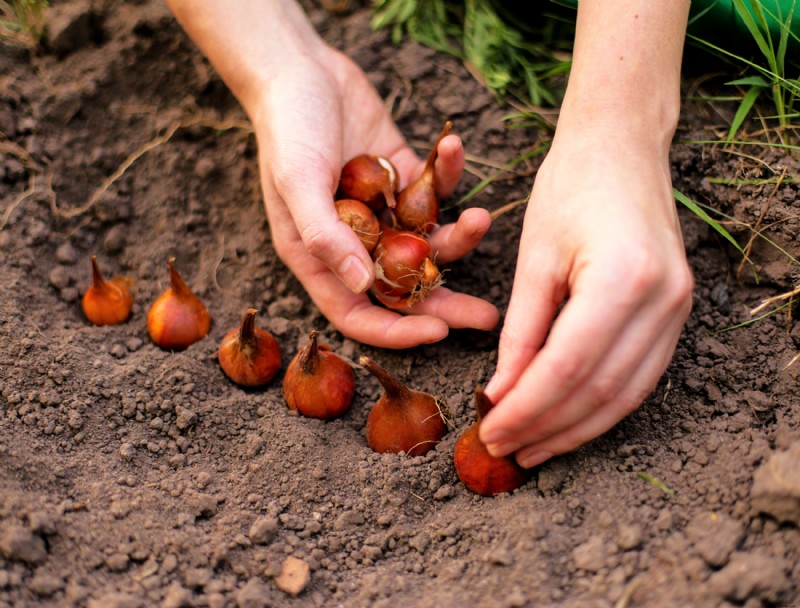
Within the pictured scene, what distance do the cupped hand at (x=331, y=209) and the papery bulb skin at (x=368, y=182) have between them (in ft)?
0.13

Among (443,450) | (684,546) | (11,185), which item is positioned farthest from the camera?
(11,185)

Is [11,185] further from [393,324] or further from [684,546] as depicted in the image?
[684,546]

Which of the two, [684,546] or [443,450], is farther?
[443,450]

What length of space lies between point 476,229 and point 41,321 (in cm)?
114

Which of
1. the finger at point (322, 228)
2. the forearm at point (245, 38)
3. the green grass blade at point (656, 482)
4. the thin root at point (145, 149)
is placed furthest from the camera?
the thin root at point (145, 149)

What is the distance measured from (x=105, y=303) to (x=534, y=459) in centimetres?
122

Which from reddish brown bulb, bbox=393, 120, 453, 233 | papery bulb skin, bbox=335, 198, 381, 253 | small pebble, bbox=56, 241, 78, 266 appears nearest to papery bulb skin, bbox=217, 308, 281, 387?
papery bulb skin, bbox=335, 198, 381, 253

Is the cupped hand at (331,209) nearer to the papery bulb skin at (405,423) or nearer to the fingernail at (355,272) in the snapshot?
the fingernail at (355,272)

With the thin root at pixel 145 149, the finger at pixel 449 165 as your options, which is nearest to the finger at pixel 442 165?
the finger at pixel 449 165

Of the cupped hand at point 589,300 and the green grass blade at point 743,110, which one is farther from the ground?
the cupped hand at point 589,300

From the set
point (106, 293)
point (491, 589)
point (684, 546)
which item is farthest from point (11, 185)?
point (684, 546)

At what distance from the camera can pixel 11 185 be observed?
2.13m

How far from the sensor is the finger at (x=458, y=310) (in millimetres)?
1772

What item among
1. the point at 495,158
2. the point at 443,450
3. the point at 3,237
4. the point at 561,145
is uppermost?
the point at 561,145
